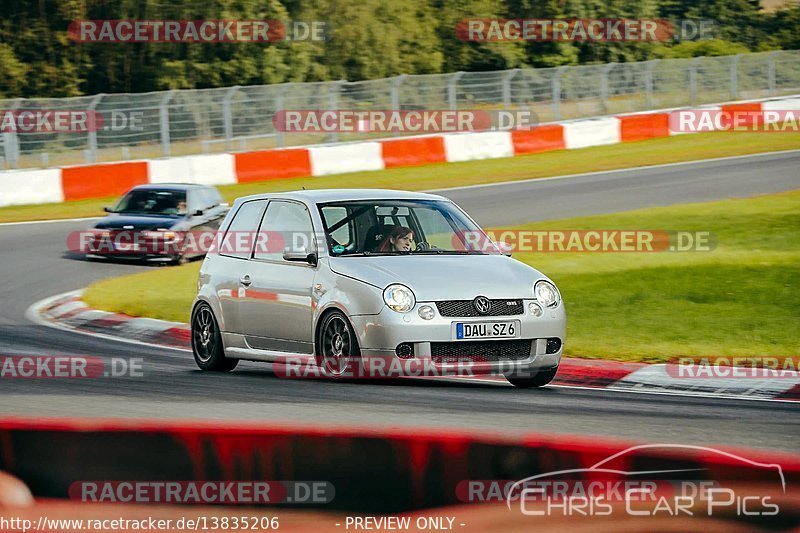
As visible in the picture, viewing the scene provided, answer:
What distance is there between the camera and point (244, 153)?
2886cm

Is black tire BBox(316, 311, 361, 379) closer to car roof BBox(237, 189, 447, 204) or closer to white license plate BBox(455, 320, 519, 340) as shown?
white license plate BBox(455, 320, 519, 340)

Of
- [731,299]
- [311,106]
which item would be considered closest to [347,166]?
[311,106]

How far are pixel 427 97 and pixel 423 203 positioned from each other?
71.4ft

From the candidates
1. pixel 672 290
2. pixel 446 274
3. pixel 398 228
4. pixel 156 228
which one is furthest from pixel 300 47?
pixel 446 274

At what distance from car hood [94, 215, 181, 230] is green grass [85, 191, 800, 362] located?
84 cm

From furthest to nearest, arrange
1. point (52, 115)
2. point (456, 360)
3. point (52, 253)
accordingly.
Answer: point (52, 115) < point (52, 253) < point (456, 360)

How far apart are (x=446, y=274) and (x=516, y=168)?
20.5 meters

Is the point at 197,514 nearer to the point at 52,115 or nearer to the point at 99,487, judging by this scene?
the point at 99,487

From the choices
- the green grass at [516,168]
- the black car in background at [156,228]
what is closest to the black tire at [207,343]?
the black car in background at [156,228]

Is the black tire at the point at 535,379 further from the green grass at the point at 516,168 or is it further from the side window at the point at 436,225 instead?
the green grass at the point at 516,168

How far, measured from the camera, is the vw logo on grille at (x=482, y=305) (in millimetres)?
9172

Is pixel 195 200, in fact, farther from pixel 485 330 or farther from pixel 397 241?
pixel 485 330

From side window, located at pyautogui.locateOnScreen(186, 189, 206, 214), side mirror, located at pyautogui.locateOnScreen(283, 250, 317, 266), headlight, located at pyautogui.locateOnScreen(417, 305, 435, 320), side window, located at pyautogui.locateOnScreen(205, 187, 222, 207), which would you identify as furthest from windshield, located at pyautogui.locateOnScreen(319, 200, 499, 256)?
side window, located at pyautogui.locateOnScreen(205, 187, 222, 207)

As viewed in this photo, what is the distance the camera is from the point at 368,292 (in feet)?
30.4
